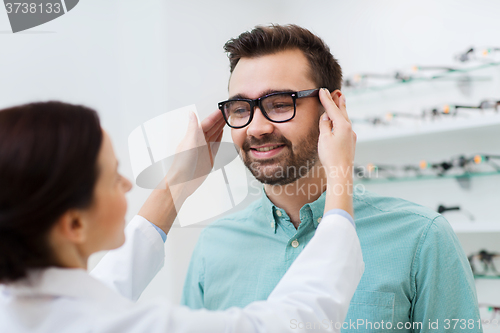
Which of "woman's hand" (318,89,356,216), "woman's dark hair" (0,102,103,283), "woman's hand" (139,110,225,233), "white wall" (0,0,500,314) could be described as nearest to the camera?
"woman's dark hair" (0,102,103,283)

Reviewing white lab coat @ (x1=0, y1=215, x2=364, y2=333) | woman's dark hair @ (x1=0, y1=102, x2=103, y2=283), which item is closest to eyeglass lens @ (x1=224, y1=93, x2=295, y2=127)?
white lab coat @ (x1=0, y1=215, x2=364, y2=333)

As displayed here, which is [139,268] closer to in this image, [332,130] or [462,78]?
[332,130]

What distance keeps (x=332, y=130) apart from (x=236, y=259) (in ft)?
1.56

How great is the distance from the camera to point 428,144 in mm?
2221

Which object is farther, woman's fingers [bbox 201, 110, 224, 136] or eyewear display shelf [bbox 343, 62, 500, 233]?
eyewear display shelf [bbox 343, 62, 500, 233]

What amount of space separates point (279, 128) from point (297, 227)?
28 centimetres

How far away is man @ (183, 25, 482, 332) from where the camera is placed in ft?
3.07

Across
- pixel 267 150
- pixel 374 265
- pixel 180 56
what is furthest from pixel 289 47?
pixel 180 56

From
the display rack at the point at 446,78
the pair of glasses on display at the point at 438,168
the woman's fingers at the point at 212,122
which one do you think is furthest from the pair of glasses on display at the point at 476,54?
the woman's fingers at the point at 212,122

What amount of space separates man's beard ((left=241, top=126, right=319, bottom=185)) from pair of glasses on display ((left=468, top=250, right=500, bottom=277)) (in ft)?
4.51

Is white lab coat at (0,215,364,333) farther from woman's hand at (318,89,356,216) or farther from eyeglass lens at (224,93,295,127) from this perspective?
eyeglass lens at (224,93,295,127)

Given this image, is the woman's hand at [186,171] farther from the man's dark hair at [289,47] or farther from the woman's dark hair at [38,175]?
the woman's dark hair at [38,175]

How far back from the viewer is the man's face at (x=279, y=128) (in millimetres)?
1089

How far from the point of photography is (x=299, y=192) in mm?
1151
